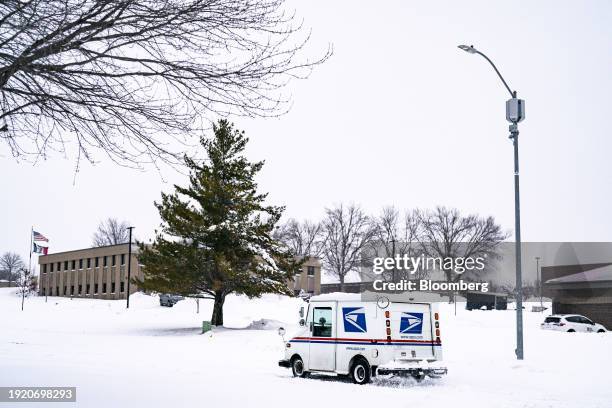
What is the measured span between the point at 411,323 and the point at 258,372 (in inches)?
182

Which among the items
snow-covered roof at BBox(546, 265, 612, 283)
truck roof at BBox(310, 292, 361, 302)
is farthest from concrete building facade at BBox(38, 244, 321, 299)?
truck roof at BBox(310, 292, 361, 302)

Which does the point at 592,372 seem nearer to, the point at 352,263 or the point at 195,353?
the point at 195,353

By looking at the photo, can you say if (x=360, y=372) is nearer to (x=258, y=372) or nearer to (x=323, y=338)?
(x=323, y=338)

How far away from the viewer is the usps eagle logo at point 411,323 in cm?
1666

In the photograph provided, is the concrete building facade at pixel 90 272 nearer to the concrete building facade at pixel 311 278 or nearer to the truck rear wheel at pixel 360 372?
the concrete building facade at pixel 311 278

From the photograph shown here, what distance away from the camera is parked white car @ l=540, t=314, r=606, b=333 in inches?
1612

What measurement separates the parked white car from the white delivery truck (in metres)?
26.9

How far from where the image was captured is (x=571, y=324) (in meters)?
41.0

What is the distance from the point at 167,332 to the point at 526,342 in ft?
67.8

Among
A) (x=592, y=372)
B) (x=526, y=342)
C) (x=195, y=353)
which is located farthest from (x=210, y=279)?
(x=592, y=372)

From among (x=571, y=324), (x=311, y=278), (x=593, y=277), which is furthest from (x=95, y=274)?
(x=571, y=324)

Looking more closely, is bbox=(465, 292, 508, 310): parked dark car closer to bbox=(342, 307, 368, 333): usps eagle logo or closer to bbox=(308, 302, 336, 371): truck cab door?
bbox=(308, 302, 336, 371): truck cab door

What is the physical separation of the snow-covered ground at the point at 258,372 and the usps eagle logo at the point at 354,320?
50.8 inches

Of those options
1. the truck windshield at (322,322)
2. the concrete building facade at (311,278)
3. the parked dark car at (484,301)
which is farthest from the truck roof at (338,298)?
the concrete building facade at (311,278)
